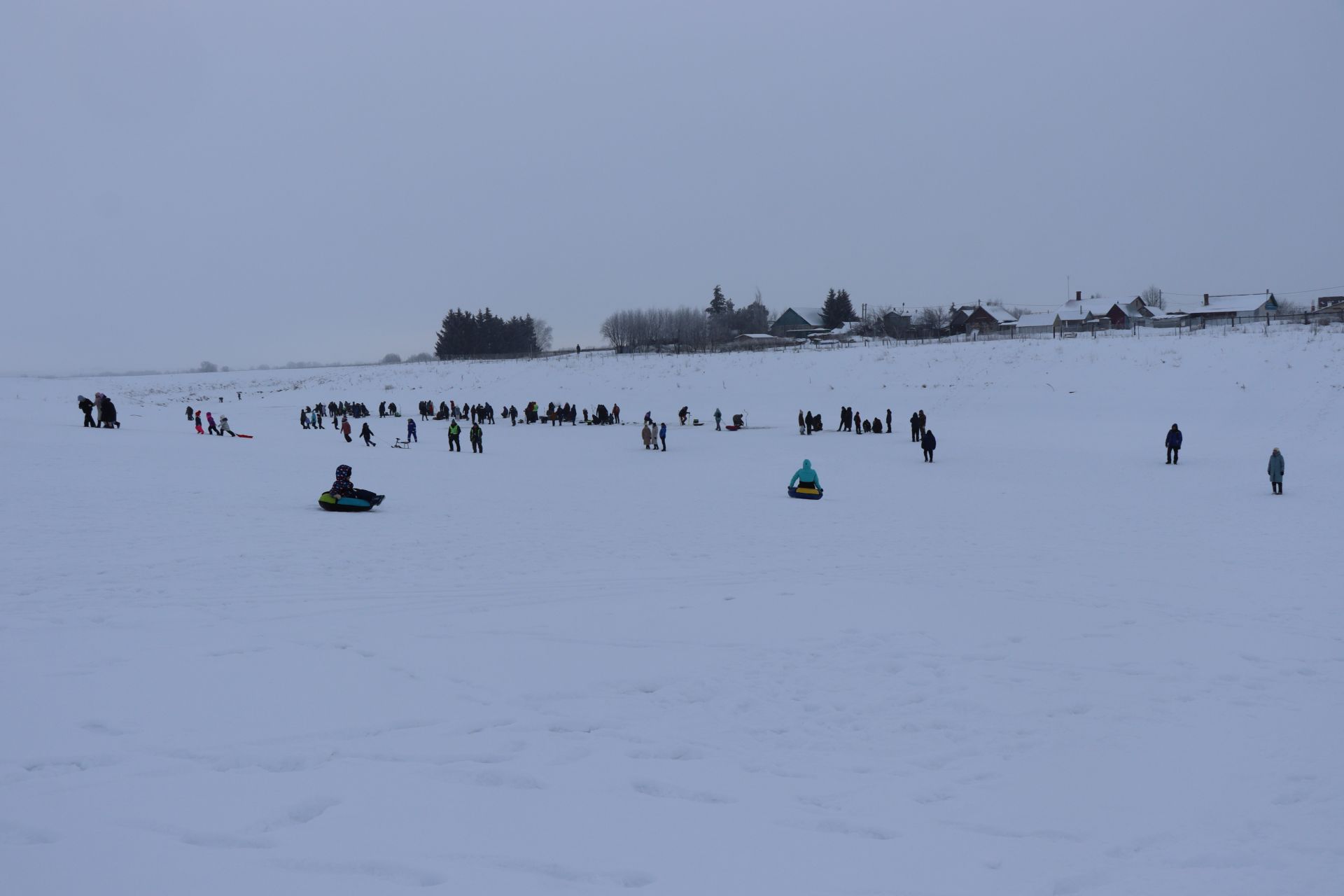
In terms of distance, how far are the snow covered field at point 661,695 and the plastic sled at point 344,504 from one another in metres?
0.35

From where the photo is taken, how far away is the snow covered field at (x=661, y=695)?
4.16 m

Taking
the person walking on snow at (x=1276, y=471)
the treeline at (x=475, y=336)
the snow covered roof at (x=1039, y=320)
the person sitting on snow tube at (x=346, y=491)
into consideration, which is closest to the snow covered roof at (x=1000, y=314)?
the snow covered roof at (x=1039, y=320)

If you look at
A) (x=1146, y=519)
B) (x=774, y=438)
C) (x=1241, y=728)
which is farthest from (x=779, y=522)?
(x=774, y=438)

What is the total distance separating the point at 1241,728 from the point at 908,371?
43771mm

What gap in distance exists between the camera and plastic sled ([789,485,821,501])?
1850cm

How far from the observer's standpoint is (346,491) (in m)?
15.3

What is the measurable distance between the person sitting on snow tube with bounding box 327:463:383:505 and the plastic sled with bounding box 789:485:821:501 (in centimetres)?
888

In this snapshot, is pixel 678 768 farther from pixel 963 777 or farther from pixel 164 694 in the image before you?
pixel 164 694

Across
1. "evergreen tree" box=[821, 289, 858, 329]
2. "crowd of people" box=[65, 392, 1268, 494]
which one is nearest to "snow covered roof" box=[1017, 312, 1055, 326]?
"evergreen tree" box=[821, 289, 858, 329]

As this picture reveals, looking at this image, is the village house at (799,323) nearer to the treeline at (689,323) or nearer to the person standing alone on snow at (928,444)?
the treeline at (689,323)

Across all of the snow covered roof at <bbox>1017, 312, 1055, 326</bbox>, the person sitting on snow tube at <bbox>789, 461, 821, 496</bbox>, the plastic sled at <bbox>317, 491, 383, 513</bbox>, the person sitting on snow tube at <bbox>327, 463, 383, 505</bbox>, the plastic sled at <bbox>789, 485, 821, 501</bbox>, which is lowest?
the plastic sled at <bbox>789, 485, 821, 501</bbox>

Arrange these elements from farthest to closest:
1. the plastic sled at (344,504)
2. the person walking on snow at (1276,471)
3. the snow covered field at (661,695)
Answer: the person walking on snow at (1276,471)
the plastic sled at (344,504)
the snow covered field at (661,695)

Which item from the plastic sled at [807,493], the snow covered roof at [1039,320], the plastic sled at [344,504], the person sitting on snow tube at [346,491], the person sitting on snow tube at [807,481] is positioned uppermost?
the snow covered roof at [1039,320]

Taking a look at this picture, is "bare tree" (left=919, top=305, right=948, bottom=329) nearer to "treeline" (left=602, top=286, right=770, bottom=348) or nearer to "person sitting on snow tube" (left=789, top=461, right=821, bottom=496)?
"treeline" (left=602, top=286, right=770, bottom=348)
